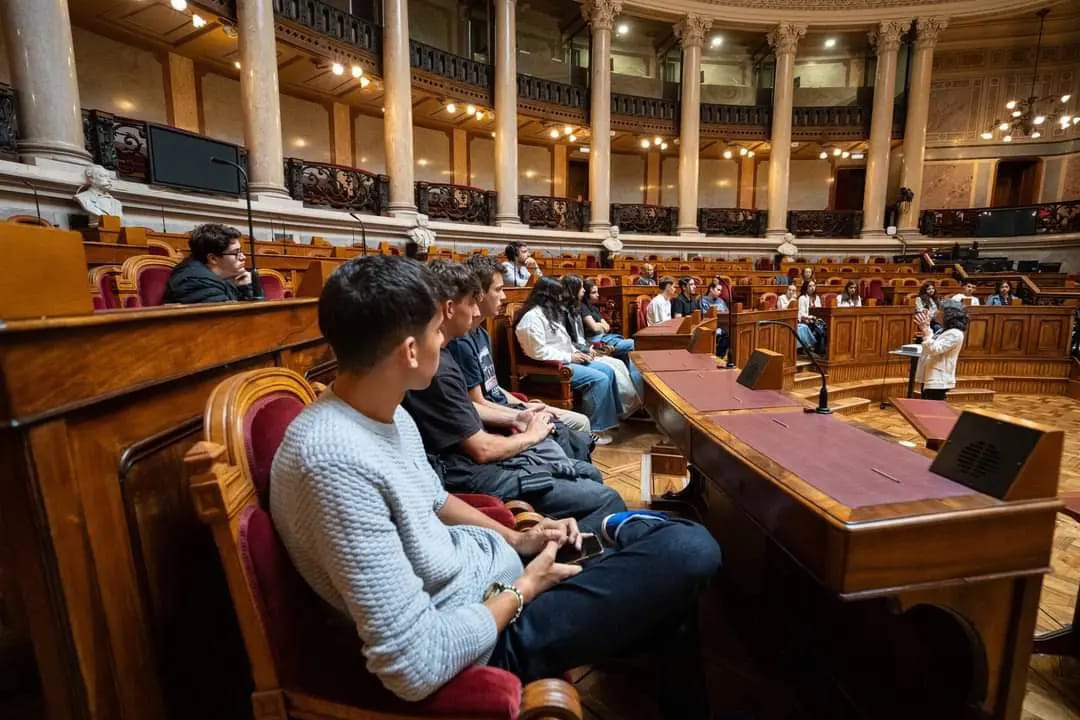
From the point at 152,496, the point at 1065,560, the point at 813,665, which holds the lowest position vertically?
the point at 1065,560

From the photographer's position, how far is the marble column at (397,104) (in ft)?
27.4

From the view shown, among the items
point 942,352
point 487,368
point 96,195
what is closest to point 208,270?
point 487,368

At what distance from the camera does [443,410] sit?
5.19 ft

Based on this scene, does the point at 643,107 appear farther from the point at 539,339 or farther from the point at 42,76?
the point at 539,339

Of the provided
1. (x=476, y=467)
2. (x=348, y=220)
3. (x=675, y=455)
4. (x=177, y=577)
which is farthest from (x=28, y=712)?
(x=348, y=220)

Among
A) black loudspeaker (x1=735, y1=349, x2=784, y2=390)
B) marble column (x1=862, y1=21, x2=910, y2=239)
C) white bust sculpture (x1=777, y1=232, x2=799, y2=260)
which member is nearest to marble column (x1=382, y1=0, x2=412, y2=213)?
black loudspeaker (x1=735, y1=349, x2=784, y2=390)

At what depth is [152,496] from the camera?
2.85 feet

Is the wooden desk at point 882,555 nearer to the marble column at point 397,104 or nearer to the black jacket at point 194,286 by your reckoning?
the black jacket at point 194,286

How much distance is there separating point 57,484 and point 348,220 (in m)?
7.82

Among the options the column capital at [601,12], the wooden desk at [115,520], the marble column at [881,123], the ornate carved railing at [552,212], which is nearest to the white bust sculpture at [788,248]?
the marble column at [881,123]

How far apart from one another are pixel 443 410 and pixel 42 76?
20.1ft

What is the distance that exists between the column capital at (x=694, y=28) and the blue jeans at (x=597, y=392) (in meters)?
11.7

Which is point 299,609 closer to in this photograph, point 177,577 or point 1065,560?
point 177,577

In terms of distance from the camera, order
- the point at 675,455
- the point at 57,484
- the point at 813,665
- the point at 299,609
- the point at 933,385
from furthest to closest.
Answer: the point at 933,385, the point at 675,455, the point at 813,665, the point at 299,609, the point at 57,484
